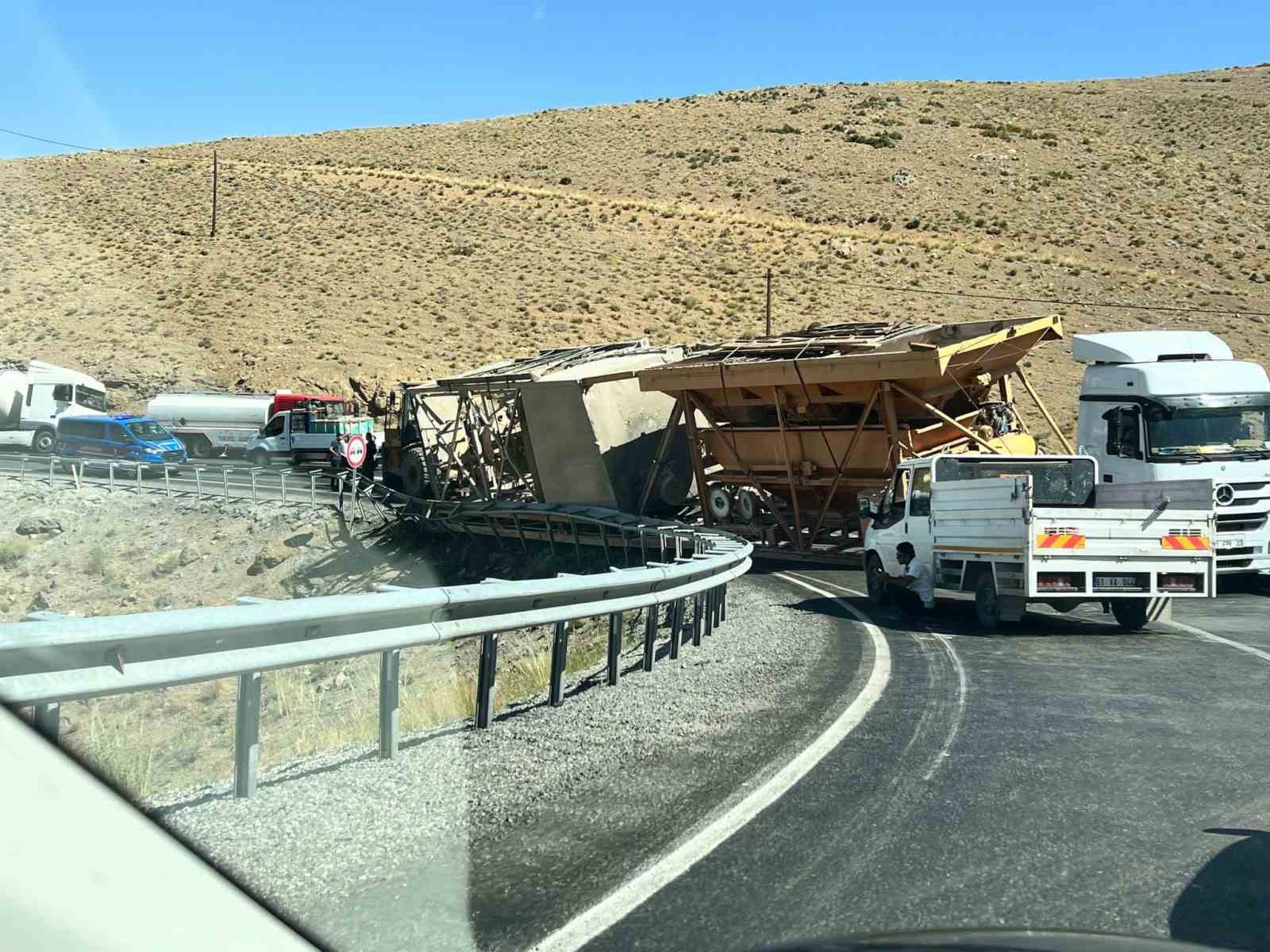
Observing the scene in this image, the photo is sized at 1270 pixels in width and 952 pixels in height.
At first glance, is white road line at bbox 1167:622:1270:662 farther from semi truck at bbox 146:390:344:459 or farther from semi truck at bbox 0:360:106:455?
semi truck at bbox 146:390:344:459

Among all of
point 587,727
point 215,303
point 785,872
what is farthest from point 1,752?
point 215,303

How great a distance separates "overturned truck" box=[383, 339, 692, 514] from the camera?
2397 cm

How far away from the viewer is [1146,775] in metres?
6.37

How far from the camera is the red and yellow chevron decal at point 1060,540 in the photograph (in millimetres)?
12523

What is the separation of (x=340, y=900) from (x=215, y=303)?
174 feet

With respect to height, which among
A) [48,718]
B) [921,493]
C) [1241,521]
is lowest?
[48,718]

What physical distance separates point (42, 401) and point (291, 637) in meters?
31.3

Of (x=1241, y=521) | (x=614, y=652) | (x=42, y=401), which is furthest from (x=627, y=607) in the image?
(x=42, y=401)

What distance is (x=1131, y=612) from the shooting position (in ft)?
43.4

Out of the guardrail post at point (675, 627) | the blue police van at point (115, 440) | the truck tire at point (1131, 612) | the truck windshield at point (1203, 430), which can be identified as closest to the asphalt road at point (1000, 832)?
the guardrail post at point (675, 627)

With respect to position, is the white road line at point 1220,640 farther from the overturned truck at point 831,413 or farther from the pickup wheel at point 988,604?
the overturned truck at point 831,413

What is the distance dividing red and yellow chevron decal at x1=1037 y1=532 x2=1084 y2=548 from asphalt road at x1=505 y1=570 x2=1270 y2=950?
3.14 m

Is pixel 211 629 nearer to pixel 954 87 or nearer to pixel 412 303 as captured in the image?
pixel 412 303

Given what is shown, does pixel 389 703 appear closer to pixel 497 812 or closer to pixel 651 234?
pixel 497 812
